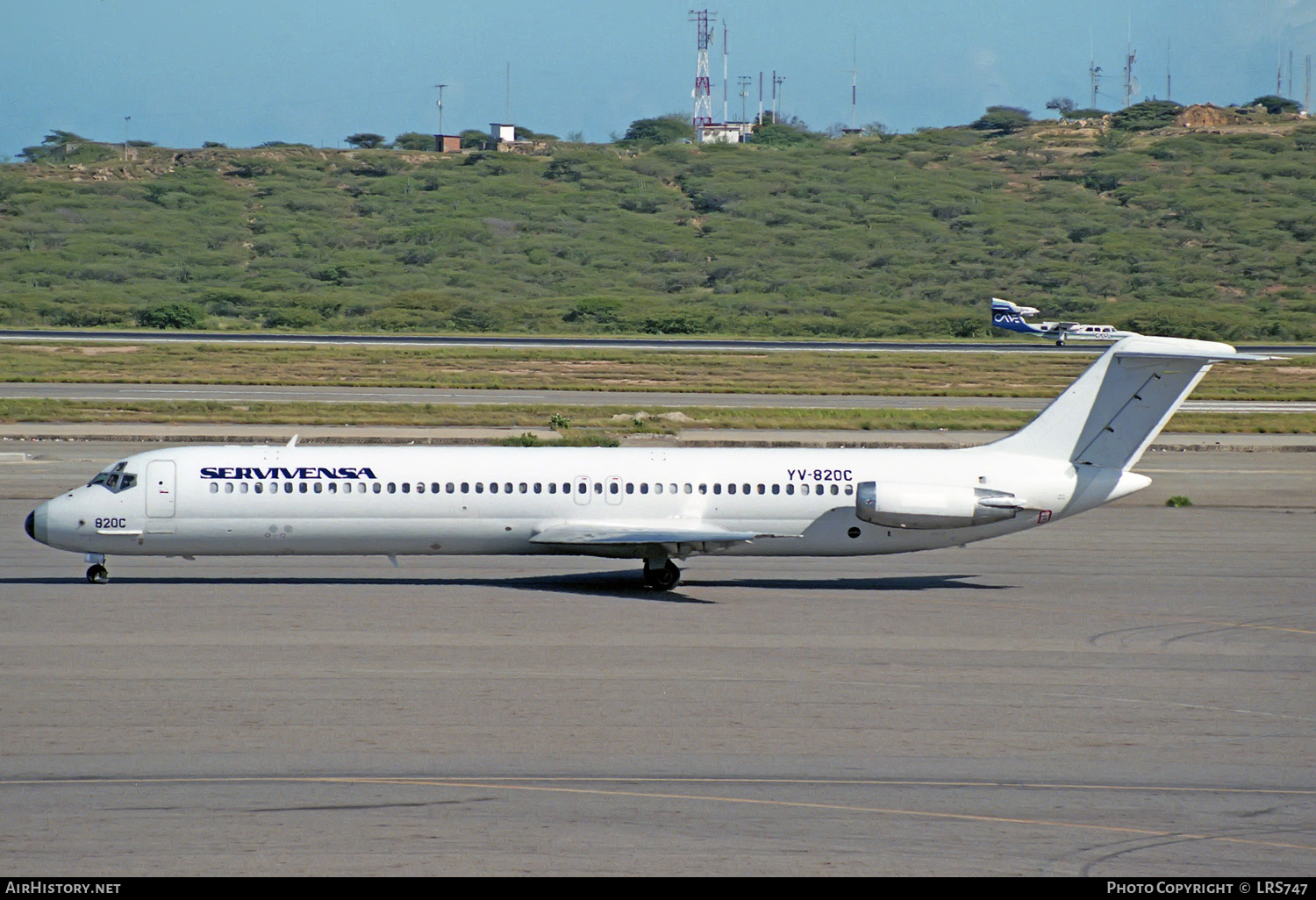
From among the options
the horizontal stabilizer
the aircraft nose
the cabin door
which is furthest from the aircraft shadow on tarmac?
the horizontal stabilizer

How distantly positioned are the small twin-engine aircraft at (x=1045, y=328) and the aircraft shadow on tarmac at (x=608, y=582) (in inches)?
2846

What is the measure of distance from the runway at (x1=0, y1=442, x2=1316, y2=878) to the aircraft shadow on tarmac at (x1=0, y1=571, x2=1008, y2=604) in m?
0.15

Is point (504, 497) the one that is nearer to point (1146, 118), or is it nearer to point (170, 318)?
point (170, 318)

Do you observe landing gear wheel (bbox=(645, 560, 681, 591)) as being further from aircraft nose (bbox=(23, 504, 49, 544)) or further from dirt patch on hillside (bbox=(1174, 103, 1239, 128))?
dirt patch on hillside (bbox=(1174, 103, 1239, 128))

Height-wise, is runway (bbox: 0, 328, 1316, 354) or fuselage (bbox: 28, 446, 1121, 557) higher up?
runway (bbox: 0, 328, 1316, 354)

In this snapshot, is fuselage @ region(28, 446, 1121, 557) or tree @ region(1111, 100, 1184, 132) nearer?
fuselage @ region(28, 446, 1121, 557)

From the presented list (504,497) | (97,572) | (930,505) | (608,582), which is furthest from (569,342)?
(930,505)

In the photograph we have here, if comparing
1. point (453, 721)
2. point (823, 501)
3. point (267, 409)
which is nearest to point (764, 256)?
point (267, 409)

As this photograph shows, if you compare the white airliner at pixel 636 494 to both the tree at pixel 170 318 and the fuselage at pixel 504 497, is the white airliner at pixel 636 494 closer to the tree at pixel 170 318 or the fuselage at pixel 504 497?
the fuselage at pixel 504 497

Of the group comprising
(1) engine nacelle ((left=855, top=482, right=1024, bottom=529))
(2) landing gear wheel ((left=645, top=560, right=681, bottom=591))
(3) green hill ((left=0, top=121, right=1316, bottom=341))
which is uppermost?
(3) green hill ((left=0, top=121, right=1316, bottom=341))

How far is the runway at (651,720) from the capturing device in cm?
1316

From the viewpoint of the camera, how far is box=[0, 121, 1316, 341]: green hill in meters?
115

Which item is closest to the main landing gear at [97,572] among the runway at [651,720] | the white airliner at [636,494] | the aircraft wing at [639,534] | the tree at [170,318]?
the white airliner at [636,494]

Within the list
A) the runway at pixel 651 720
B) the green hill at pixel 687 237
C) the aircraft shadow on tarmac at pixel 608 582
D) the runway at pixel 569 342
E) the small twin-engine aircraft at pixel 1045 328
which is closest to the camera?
the runway at pixel 651 720
